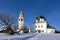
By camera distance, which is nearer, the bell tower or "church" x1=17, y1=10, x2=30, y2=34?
"church" x1=17, y1=10, x2=30, y2=34

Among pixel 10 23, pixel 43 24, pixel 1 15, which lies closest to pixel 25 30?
pixel 10 23

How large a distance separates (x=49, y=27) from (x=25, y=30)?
332 inches

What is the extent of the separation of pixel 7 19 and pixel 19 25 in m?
3.28

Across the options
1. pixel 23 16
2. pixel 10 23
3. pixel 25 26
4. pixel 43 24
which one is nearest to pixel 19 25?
Result: pixel 25 26

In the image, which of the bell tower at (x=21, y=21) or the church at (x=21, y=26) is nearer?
the church at (x=21, y=26)

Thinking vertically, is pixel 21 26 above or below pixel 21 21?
below

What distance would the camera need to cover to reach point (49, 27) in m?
22.0

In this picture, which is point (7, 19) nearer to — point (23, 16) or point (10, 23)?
point (10, 23)

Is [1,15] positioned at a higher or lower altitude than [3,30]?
higher

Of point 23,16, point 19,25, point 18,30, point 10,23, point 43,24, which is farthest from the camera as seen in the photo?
point 43,24

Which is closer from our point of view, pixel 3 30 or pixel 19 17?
pixel 3 30

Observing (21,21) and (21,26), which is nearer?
(21,26)

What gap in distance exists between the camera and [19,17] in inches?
664

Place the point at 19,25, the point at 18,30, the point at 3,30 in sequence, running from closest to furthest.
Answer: the point at 3,30
the point at 18,30
the point at 19,25
